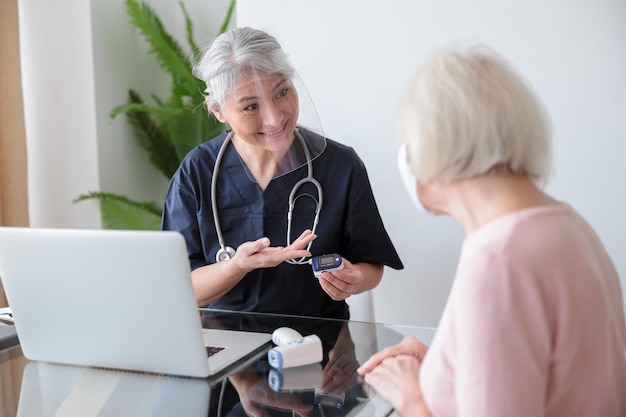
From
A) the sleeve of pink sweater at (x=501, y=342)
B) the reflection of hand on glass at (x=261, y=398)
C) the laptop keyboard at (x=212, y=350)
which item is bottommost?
the laptop keyboard at (x=212, y=350)

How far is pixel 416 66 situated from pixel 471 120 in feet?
4.63

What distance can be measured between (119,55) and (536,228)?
3.39m

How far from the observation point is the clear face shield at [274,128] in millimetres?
1809

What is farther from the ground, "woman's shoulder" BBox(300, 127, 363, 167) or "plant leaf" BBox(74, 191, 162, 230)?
"woman's shoulder" BBox(300, 127, 363, 167)

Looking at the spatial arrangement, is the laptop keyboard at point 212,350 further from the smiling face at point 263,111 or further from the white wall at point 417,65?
the white wall at point 417,65

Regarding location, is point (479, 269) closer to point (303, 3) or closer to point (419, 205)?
point (419, 205)

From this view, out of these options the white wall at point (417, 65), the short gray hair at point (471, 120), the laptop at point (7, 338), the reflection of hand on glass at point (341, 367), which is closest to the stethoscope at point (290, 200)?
the white wall at point (417, 65)

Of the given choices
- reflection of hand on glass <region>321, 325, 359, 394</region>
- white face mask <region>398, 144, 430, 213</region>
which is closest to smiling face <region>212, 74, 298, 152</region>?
reflection of hand on glass <region>321, 325, 359, 394</region>

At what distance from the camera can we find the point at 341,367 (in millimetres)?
1386

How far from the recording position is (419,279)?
2586 millimetres

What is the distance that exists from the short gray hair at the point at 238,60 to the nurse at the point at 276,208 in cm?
3

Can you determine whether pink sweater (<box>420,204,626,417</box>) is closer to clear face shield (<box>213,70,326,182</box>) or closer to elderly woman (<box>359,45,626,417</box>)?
elderly woman (<box>359,45,626,417</box>)

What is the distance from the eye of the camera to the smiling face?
5.91ft

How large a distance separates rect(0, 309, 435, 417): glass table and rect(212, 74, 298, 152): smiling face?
601mm
